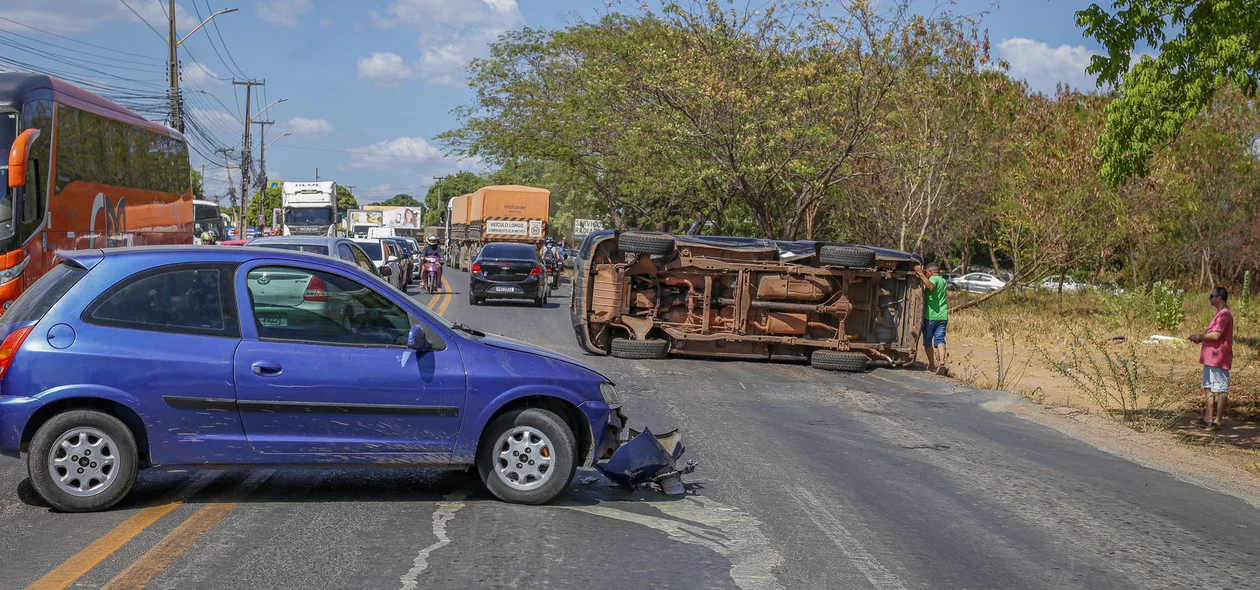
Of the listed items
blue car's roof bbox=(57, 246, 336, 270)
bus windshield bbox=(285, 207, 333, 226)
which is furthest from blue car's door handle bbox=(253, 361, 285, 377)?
bus windshield bbox=(285, 207, 333, 226)

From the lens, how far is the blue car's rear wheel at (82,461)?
21.3ft

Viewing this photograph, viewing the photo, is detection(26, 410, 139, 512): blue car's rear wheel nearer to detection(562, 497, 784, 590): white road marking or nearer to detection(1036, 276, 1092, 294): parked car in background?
detection(562, 497, 784, 590): white road marking

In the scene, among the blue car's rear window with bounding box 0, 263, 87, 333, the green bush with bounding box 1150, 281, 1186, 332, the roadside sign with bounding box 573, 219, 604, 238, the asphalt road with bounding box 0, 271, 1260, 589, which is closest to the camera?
the asphalt road with bounding box 0, 271, 1260, 589

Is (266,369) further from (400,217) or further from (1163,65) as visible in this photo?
(400,217)

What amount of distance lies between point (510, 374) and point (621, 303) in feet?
32.9

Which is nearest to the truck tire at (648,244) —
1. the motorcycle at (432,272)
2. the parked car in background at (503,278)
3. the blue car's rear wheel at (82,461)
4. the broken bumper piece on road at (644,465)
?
the broken bumper piece on road at (644,465)

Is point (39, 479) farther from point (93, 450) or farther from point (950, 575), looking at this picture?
point (950, 575)

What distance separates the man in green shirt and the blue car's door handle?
12.0 metres

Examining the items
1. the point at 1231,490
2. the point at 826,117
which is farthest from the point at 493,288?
the point at 1231,490

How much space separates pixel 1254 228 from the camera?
39281 mm

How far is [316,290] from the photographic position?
6949 millimetres

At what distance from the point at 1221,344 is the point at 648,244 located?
Answer: 7462 millimetres

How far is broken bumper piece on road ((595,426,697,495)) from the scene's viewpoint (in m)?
7.30

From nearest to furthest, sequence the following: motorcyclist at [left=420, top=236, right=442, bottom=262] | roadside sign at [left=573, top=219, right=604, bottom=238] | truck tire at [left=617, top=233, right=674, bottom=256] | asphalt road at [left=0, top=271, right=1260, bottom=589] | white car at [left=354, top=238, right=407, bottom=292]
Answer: asphalt road at [left=0, top=271, right=1260, bottom=589], truck tire at [left=617, top=233, right=674, bottom=256], white car at [left=354, top=238, right=407, bottom=292], motorcyclist at [left=420, top=236, right=442, bottom=262], roadside sign at [left=573, top=219, right=604, bottom=238]
